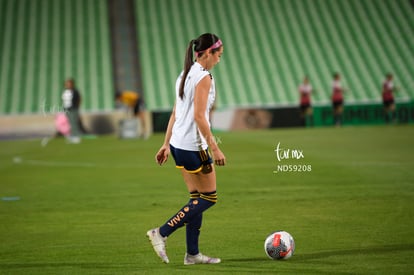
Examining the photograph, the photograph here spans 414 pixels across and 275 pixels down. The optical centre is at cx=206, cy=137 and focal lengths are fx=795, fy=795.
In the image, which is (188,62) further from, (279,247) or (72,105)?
(72,105)

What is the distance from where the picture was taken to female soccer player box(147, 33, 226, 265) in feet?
21.8

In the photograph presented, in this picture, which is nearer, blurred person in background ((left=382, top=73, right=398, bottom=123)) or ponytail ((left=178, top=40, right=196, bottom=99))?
ponytail ((left=178, top=40, right=196, bottom=99))

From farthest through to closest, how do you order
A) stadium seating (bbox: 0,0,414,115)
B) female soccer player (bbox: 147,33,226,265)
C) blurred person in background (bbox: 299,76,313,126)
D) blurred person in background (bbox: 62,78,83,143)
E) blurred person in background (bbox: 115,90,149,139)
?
stadium seating (bbox: 0,0,414,115), blurred person in background (bbox: 299,76,313,126), blurred person in background (bbox: 115,90,149,139), blurred person in background (bbox: 62,78,83,143), female soccer player (bbox: 147,33,226,265)

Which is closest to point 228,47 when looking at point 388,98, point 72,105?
point 388,98

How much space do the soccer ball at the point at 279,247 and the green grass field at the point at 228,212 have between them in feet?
0.28

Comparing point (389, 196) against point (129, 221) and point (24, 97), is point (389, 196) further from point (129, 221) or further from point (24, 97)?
point (24, 97)

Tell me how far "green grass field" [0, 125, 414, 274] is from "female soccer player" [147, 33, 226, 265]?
0.32 meters

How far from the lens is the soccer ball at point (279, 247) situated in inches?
281

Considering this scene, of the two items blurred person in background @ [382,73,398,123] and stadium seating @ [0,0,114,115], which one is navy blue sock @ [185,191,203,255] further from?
stadium seating @ [0,0,114,115]

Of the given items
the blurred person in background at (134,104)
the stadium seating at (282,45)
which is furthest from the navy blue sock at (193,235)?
the stadium seating at (282,45)

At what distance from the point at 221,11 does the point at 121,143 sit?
820 inches

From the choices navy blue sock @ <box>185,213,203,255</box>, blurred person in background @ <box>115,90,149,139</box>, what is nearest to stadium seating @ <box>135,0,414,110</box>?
blurred person in background @ <box>115,90,149,139</box>

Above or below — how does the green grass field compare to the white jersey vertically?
below

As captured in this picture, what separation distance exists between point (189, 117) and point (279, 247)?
4.70 feet
